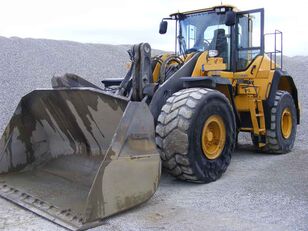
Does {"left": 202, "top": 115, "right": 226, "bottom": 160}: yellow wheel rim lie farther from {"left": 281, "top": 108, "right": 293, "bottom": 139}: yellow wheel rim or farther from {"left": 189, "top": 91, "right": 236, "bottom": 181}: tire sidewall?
{"left": 281, "top": 108, "right": 293, "bottom": 139}: yellow wheel rim

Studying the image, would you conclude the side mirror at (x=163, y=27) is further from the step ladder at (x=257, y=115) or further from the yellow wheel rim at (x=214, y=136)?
the yellow wheel rim at (x=214, y=136)

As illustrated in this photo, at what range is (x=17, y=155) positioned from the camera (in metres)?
5.32

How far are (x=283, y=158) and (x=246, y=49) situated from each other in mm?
1778

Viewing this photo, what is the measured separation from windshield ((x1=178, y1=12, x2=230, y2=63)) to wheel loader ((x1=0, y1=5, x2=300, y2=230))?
0.05 feet

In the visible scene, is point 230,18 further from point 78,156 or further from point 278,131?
point 78,156

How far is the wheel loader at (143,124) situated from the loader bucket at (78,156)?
0.01 m

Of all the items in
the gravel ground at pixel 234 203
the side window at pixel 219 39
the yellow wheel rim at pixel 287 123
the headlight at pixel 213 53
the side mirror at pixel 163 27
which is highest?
the side mirror at pixel 163 27

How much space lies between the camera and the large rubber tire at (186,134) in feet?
16.0

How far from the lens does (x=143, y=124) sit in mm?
4352

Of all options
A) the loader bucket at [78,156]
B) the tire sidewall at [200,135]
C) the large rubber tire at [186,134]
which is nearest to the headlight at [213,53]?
the tire sidewall at [200,135]

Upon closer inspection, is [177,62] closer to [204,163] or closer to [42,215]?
[204,163]

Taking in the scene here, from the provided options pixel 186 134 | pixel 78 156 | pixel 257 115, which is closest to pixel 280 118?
pixel 257 115

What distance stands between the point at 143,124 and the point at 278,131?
11.0 feet

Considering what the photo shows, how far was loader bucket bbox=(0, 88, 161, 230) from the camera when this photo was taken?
13.2ft
